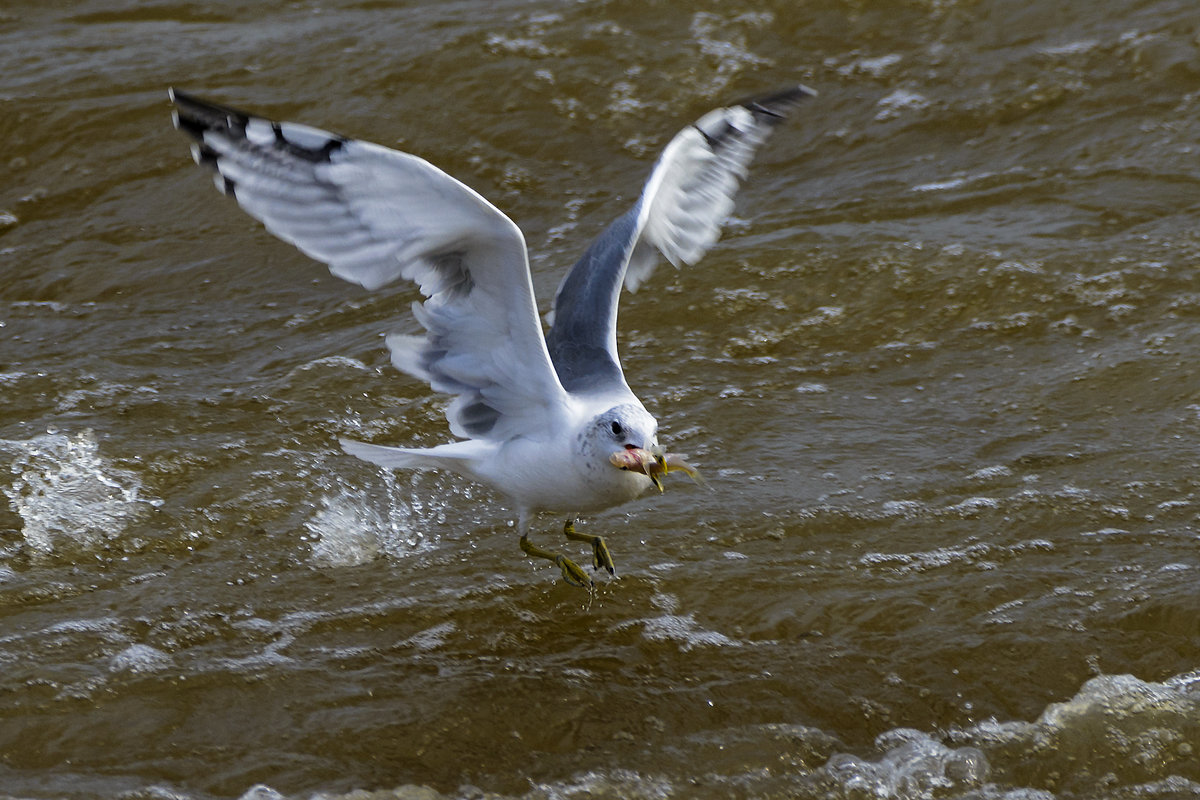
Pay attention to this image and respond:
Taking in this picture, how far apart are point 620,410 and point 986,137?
4.39 m

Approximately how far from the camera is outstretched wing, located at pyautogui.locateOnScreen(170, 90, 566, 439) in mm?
3869

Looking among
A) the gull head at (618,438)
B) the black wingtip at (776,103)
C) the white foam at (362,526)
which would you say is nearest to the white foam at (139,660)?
the white foam at (362,526)

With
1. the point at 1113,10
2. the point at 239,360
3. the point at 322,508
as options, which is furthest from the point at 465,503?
the point at 1113,10

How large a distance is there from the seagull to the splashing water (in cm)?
114

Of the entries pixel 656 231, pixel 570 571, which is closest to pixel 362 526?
pixel 570 571

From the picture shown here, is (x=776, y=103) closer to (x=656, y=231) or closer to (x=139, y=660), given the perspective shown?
(x=656, y=231)

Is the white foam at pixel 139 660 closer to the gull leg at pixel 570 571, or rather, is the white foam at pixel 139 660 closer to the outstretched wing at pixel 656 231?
the gull leg at pixel 570 571

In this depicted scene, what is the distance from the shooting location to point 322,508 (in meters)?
5.15

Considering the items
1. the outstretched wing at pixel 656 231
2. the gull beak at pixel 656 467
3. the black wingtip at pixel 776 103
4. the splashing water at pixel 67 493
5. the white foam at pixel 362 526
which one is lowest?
the white foam at pixel 362 526

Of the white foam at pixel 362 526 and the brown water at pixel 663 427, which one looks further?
the white foam at pixel 362 526

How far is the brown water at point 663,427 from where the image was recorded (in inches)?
150

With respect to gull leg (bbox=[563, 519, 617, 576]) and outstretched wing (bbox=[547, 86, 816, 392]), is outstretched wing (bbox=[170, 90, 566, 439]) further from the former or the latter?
gull leg (bbox=[563, 519, 617, 576])

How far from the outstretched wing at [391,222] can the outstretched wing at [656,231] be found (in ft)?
0.99

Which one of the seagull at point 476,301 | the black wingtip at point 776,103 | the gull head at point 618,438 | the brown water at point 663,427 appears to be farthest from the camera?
the black wingtip at point 776,103
